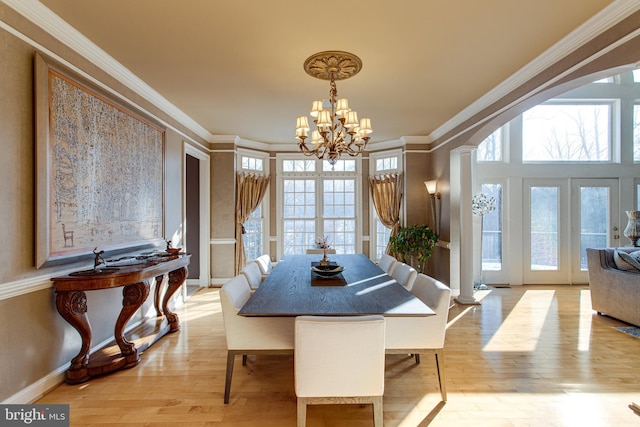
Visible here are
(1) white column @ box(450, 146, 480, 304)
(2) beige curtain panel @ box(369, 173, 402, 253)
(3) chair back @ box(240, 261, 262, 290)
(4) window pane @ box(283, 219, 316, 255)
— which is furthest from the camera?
(4) window pane @ box(283, 219, 316, 255)

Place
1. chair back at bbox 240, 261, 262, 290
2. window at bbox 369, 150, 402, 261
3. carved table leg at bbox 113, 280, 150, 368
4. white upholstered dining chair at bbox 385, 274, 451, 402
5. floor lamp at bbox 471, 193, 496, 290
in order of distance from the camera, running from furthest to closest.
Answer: window at bbox 369, 150, 402, 261 → floor lamp at bbox 471, 193, 496, 290 → chair back at bbox 240, 261, 262, 290 → carved table leg at bbox 113, 280, 150, 368 → white upholstered dining chair at bbox 385, 274, 451, 402

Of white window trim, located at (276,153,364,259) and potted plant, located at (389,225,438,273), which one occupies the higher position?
white window trim, located at (276,153,364,259)

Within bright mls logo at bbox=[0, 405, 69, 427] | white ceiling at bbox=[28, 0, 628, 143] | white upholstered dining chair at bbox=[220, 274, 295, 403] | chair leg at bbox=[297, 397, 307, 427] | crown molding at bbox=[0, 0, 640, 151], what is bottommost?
bright mls logo at bbox=[0, 405, 69, 427]

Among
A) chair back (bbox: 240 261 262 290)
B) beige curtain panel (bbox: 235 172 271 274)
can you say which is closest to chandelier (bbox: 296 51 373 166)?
chair back (bbox: 240 261 262 290)

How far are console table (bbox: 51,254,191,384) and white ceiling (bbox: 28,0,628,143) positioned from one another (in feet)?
6.17

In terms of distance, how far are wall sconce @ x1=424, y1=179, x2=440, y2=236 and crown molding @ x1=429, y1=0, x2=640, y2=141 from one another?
59.9 inches

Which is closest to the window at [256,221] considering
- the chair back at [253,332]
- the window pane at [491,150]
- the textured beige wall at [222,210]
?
the textured beige wall at [222,210]

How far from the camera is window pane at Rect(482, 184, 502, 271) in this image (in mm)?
5695

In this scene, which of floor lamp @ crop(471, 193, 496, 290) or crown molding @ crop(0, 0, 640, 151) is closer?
crown molding @ crop(0, 0, 640, 151)

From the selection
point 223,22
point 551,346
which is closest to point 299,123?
point 223,22

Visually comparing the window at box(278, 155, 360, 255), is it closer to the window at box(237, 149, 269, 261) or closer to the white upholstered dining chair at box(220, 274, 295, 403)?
the window at box(237, 149, 269, 261)

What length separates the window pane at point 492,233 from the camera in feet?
18.7

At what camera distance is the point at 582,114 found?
5.66m

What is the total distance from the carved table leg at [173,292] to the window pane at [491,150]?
538cm
